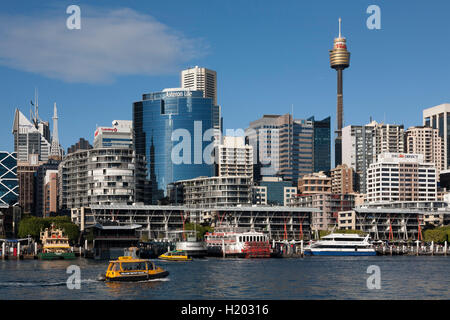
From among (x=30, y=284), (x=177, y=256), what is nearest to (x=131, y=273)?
(x=30, y=284)

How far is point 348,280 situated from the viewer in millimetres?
95500

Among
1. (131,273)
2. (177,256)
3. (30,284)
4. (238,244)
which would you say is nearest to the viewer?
(30,284)

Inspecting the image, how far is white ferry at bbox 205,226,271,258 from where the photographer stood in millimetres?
176000

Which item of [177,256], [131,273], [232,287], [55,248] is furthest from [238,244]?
[232,287]

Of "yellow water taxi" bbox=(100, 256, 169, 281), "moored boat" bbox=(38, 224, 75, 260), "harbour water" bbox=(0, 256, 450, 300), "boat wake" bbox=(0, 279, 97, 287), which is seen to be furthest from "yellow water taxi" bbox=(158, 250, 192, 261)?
"boat wake" bbox=(0, 279, 97, 287)

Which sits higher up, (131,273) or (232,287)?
(131,273)

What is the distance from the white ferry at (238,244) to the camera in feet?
577

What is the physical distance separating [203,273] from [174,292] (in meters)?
32.4

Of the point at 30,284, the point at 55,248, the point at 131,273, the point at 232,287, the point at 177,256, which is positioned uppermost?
the point at 131,273

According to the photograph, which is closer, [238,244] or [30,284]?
[30,284]

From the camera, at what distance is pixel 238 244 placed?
584 feet

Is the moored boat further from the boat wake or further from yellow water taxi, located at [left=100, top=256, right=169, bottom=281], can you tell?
yellow water taxi, located at [left=100, top=256, right=169, bottom=281]

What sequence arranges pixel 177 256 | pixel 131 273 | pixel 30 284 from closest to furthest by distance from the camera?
1. pixel 30 284
2. pixel 131 273
3. pixel 177 256

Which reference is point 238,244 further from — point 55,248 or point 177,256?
point 55,248
